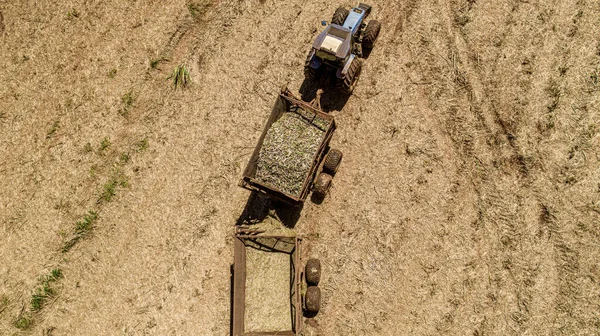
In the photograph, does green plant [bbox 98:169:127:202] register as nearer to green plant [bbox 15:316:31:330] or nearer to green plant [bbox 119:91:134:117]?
green plant [bbox 119:91:134:117]

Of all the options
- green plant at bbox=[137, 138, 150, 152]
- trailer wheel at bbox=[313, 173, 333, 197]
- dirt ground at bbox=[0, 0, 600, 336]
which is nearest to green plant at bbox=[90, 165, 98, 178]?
dirt ground at bbox=[0, 0, 600, 336]

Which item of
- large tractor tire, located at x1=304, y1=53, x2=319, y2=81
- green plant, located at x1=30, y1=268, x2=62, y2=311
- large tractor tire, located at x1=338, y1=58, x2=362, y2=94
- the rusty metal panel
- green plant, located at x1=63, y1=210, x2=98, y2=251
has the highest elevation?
large tractor tire, located at x1=338, y1=58, x2=362, y2=94

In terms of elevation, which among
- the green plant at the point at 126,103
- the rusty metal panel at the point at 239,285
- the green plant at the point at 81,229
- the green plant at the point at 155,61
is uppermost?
the green plant at the point at 155,61

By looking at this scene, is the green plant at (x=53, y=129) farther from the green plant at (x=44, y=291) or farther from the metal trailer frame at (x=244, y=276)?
the metal trailer frame at (x=244, y=276)

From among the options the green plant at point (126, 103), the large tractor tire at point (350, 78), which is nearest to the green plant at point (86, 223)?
the green plant at point (126, 103)

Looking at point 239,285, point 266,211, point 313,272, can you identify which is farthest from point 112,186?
point 313,272

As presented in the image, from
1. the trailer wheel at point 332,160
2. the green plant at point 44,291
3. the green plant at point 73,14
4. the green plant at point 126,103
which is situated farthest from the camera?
the green plant at point 73,14

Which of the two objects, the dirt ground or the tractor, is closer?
the tractor
